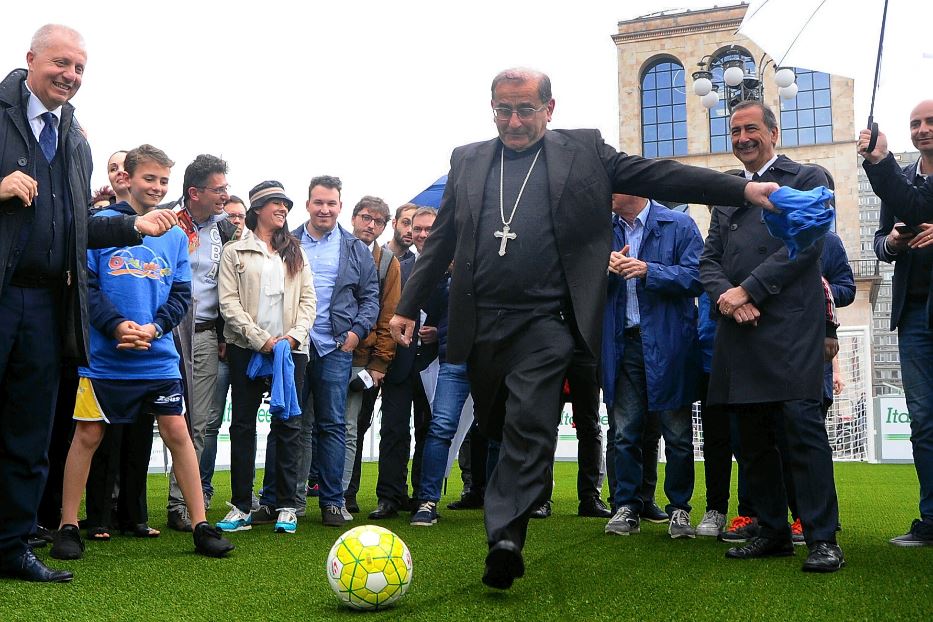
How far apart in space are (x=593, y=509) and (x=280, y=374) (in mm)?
2517

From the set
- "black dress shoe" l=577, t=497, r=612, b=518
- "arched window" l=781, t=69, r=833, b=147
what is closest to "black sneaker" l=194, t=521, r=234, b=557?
"black dress shoe" l=577, t=497, r=612, b=518

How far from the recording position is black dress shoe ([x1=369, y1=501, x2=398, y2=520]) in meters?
6.46

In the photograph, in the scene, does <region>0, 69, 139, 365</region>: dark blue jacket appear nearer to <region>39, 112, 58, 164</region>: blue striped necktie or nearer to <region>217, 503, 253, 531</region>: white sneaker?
<region>39, 112, 58, 164</region>: blue striped necktie

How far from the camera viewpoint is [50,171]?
4.00 m

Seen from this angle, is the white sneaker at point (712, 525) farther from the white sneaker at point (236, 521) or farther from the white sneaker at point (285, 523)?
the white sneaker at point (236, 521)

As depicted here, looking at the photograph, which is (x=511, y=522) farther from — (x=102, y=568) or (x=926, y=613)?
(x=102, y=568)

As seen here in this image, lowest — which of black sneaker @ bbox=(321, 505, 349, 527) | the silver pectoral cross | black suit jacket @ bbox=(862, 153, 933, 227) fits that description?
black sneaker @ bbox=(321, 505, 349, 527)

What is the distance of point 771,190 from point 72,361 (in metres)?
3.00

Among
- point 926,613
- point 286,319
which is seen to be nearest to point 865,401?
point 286,319

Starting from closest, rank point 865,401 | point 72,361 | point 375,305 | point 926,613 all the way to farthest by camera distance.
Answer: point 926,613, point 72,361, point 375,305, point 865,401

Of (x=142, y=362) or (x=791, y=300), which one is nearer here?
(x=791, y=300)

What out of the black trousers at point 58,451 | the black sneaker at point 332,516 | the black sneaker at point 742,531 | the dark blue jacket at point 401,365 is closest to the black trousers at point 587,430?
the dark blue jacket at point 401,365

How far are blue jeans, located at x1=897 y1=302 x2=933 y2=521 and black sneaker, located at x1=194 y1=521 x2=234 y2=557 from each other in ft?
11.6

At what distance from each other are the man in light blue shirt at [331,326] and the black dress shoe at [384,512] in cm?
25
